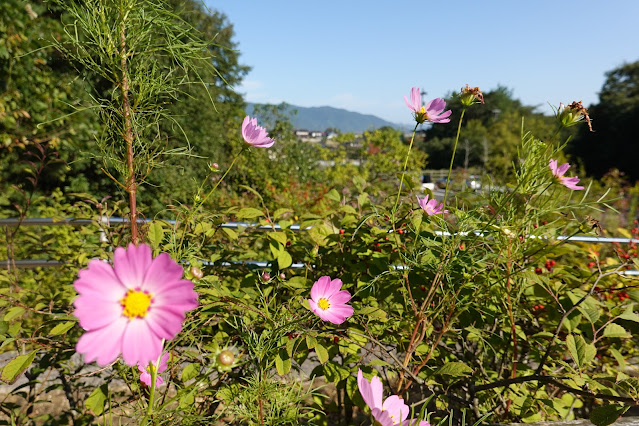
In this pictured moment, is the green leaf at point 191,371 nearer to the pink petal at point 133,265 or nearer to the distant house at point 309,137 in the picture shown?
the pink petal at point 133,265

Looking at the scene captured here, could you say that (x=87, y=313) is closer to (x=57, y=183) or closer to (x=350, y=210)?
(x=350, y=210)

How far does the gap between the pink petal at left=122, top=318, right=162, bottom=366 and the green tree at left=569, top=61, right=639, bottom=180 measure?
1011 inches

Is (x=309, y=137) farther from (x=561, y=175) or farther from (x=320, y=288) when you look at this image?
(x=320, y=288)

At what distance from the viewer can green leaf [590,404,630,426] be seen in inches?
22.5

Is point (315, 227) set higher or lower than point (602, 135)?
lower

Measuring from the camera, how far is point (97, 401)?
0.70 m

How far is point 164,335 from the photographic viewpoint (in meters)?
0.40

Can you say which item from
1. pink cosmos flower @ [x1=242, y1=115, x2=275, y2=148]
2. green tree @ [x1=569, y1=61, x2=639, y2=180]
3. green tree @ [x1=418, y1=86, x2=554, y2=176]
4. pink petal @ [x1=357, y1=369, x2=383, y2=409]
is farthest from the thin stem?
green tree @ [x1=569, y1=61, x2=639, y2=180]

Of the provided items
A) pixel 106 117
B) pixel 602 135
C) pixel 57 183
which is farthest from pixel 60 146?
pixel 602 135

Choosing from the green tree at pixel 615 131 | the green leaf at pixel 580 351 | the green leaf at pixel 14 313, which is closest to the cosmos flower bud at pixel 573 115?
the green leaf at pixel 580 351

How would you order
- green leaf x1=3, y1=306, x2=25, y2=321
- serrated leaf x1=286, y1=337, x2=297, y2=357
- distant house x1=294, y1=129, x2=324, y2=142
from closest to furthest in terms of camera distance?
1. serrated leaf x1=286, y1=337, x2=297, y2=357
2. green leaf x1=3, y1=306, x2=25, y2=321
3. distant house x1=294, y1=129, x2=324, y2=142

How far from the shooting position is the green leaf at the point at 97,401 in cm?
69

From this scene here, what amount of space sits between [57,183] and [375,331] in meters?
6.41

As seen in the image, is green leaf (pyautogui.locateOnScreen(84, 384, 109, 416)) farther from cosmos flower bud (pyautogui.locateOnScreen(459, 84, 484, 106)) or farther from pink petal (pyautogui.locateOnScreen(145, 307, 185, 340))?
cosmos flower bud (pyautogui.locateOnScreen(459, 84, 484, 106))
